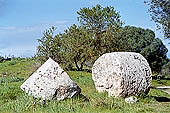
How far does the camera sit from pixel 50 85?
11.3m

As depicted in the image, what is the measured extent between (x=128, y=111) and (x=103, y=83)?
4.57 m

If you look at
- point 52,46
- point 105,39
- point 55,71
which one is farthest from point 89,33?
point 55,71

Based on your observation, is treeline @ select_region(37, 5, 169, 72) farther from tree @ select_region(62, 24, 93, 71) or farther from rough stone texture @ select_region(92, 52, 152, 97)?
rough stone texture @ select_region(92, 52, 152, 97)

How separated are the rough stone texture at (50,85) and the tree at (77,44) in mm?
16740

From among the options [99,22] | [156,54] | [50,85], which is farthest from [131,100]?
[156,54]

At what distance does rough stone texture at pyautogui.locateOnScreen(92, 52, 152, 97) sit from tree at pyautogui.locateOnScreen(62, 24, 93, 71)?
46.8 feet

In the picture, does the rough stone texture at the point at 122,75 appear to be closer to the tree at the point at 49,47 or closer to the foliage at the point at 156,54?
the tree at the point at 49,47

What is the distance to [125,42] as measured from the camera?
30.6m

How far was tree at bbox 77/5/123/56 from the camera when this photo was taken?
2795 cm

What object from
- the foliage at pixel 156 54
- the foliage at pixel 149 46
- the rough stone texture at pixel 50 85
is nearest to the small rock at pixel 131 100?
the rough stone texture at pixel 50 85

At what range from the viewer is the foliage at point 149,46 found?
146ft

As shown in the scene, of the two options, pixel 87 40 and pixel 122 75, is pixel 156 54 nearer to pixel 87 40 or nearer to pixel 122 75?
pixel 87 40

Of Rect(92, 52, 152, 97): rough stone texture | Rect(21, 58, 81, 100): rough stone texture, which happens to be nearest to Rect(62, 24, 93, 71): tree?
Rect(92, 52, 152, 97): rough stone texture

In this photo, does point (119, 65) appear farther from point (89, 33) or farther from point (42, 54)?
point (42, 54)
